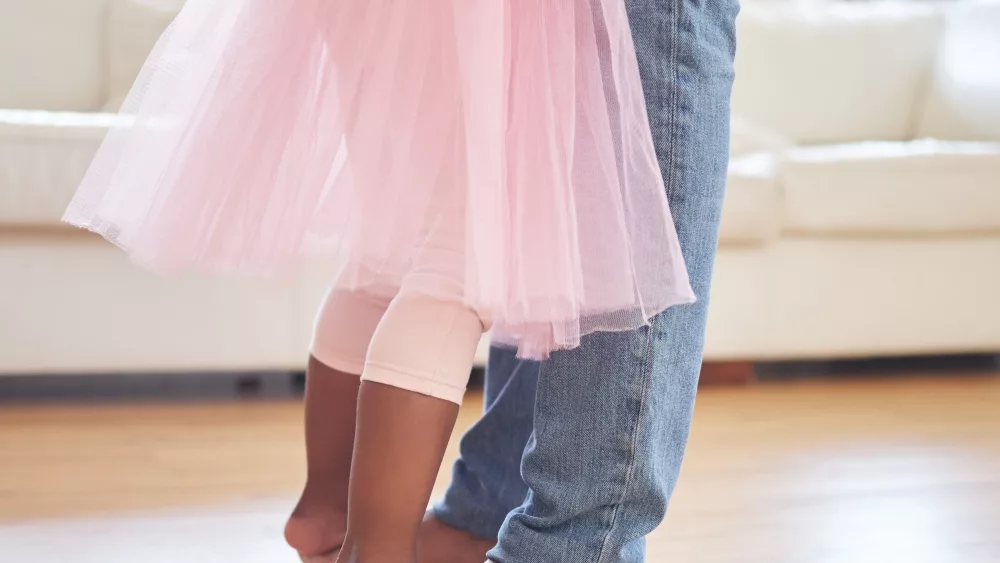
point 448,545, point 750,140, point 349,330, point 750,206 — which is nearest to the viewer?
point 349,330

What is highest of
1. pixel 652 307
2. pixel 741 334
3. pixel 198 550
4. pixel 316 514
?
pixel 652 307

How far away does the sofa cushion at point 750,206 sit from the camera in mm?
1699

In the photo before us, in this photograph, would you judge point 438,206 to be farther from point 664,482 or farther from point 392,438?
point 664,482

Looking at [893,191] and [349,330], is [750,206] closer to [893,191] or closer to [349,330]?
[893,191]

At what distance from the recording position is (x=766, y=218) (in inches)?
68.3

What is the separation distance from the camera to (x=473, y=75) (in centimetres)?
60

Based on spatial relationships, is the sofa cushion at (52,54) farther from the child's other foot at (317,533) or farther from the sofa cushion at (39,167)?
the child's other foot at (317,533)

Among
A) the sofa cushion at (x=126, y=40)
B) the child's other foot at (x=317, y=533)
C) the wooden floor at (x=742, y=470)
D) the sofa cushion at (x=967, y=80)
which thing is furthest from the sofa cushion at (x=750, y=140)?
the child's other foot at (x=317, y=533)

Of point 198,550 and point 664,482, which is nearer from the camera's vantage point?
point 664,482

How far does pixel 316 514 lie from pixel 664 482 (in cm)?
29

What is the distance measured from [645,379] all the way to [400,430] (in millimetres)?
181

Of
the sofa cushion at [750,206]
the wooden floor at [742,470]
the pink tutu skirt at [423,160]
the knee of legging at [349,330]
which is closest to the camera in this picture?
the pink tutu skirt at [423,160]

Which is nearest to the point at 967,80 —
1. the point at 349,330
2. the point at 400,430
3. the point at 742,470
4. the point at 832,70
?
the point at 832,70

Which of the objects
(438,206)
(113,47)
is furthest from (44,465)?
(113,47)
